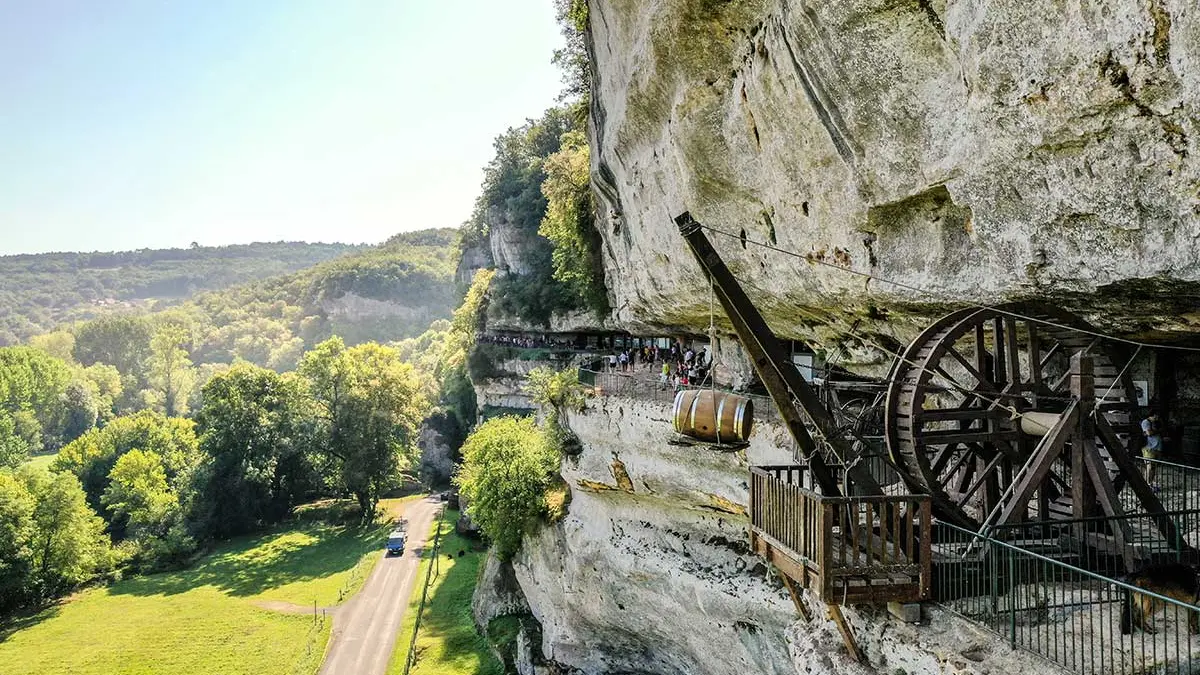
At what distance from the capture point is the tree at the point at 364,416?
5094 cm

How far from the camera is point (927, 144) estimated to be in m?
9.32

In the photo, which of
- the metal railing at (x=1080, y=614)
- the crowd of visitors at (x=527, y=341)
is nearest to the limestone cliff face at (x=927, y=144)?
the metal railing at (x=1080, y=614)

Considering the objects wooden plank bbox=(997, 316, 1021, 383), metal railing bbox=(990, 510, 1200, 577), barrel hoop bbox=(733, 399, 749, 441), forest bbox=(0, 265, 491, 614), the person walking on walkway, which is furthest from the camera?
forest bbox=(0, 265, 491, 614)

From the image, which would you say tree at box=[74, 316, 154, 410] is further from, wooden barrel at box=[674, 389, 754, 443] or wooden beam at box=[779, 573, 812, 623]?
wooden beam at box=[779, 573, 812, 623]

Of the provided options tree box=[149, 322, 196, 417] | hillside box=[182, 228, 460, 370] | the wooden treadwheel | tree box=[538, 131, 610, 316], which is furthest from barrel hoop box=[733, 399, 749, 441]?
hillside box=[182, 228, 460, 370]

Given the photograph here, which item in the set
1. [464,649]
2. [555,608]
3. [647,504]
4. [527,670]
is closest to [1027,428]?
[647,504]

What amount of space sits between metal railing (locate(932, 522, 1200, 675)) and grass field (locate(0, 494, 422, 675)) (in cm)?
2756

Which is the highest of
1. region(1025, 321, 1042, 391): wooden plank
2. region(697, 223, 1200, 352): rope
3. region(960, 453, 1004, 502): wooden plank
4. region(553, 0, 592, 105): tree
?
region(553, 0, 592, 105): tree

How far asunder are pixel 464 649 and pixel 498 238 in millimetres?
27274

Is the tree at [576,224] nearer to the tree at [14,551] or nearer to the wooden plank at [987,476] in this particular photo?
the wooden plank at [987,476]

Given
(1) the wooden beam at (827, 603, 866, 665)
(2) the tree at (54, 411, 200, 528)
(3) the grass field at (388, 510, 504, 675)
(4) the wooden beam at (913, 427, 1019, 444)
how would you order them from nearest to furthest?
1. (1) the wooden beam at (827, 603, 866, 665)
2. (4) the wooden beam at (913, 427, 1019, 444)
3. (3) the grass field at (388, 510, 504, 675)
4. (2) the tree at (54, 411, 200, 528)

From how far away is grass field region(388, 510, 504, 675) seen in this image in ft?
89.2

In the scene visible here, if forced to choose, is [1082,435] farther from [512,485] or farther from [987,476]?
[512,485]

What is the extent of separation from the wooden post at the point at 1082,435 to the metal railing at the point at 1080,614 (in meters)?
0.70
